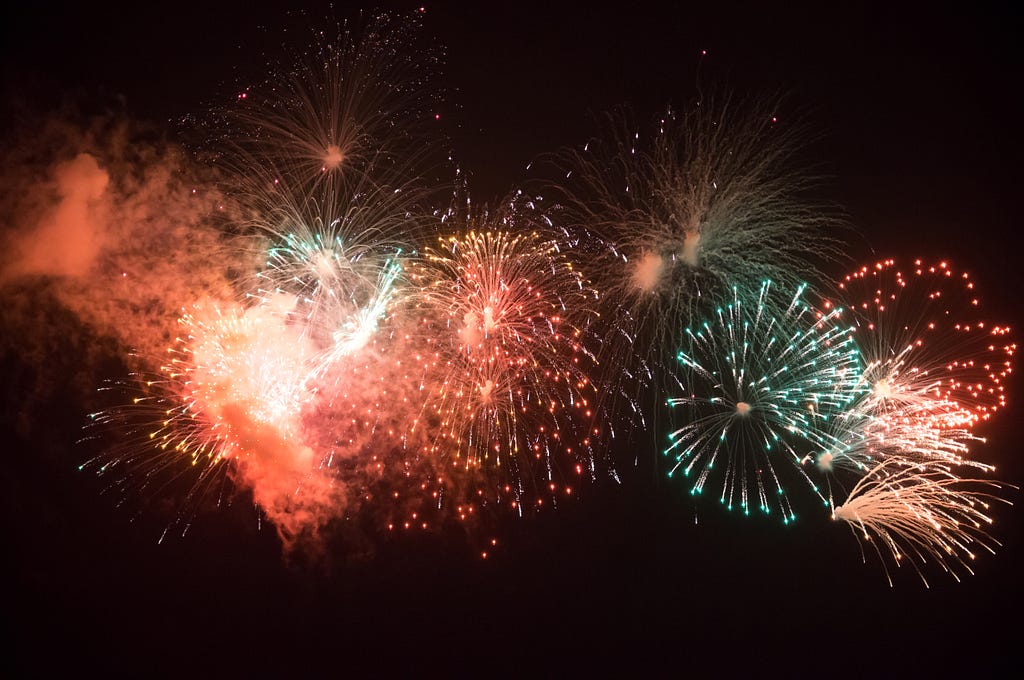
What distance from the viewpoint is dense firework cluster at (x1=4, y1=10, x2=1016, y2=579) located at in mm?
3822

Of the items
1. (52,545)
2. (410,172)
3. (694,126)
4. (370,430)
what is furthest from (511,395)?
(52,545)

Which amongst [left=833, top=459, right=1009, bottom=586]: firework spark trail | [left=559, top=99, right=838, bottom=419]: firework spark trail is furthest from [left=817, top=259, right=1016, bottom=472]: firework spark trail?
[left=559, top=99, right=838, bottom=419]: firework spark trail

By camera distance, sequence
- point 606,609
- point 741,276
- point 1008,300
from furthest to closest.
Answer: point 1008,300 < point 606,609 < point 741,276

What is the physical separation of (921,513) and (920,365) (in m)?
→ 1.29

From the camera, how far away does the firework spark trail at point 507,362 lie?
3.78 meters

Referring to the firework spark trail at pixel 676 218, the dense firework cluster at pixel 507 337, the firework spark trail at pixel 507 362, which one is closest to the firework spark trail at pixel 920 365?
the dense firework cluster at pixel 507 337

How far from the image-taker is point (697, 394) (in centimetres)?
399

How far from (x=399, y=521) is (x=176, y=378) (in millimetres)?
2304

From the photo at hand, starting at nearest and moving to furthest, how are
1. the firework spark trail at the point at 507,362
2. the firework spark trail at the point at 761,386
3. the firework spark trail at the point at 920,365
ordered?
the firework spark trail at the point at 507,362 → the firework spark trail at the point at 761,386 → the firework spark trail at the point at 920,365

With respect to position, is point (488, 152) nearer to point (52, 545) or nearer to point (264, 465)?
point (264, 465)

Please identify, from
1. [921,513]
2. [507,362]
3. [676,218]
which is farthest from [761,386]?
[507,362]

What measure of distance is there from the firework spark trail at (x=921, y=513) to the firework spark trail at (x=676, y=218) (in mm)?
1928

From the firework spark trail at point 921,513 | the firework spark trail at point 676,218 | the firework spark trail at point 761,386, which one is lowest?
the firework spark trail at point 921,513

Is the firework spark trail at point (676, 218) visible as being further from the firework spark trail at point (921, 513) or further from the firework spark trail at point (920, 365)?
the firework spark trail at point (921, 513)
